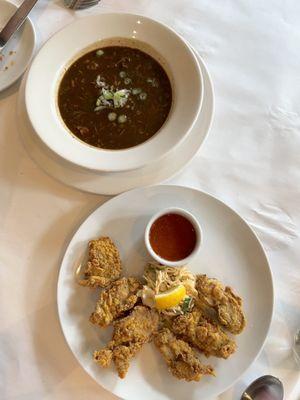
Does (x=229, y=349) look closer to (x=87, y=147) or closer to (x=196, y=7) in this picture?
(x=87, y=147)

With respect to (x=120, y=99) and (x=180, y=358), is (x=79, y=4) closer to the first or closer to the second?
(x=120, y=99)

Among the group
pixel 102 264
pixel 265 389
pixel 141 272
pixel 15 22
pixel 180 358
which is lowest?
pixel 265 389

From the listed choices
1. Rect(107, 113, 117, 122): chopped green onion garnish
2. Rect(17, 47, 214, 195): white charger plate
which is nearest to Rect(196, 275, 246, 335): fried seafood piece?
Rect(17, 47, 214, 195): white charger plate

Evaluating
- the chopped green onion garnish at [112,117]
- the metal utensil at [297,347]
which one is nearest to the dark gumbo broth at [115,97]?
the chopped green onion garnish at [112,117]

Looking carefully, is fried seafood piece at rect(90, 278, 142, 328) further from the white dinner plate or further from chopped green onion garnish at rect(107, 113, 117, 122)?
chopped green onion garnish at rect(107, 113, 117, 122)

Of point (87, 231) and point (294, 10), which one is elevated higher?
point (294, 10)

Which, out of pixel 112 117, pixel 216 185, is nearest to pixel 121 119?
pixel 112 117

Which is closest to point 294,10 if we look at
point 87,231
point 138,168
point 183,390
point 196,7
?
point 196,7
